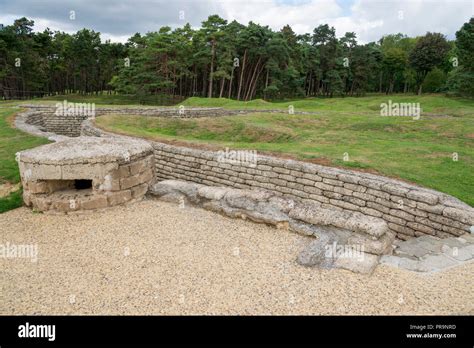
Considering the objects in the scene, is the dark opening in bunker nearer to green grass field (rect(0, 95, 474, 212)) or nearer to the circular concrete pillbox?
the circular concrete pillbox

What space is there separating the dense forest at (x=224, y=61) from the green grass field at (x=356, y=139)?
15.7 metres

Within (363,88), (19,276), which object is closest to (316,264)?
(19,276)

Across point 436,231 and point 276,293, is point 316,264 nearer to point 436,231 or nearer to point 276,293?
point 276,293

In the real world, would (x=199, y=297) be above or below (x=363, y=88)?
below

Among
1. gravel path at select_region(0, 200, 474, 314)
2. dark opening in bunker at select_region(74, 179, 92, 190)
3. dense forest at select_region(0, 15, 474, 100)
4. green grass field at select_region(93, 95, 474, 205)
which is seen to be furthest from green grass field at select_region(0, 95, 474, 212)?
dense forest at select_region(0, 15, 474, 100)

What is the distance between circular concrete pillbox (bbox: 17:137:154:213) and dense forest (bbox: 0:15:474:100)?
84.4ft

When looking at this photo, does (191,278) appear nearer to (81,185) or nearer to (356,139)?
(81,185)

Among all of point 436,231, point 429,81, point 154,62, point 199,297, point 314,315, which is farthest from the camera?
point 429,81

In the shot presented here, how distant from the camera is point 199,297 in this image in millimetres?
4590

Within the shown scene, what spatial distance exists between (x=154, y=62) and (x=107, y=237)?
1522 inches

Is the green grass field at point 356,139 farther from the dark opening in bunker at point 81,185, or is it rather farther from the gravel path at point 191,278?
the dark opening in bunker at point 81,185

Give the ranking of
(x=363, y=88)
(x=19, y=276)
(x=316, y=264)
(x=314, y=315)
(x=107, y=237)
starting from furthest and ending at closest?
(x=363, y=88), (x=107, y=237), (x=316, y=264), (x=19, y=276), (x=314, y=315)

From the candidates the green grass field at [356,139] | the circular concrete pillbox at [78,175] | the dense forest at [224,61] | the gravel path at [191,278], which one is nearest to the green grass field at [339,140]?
the green grass field at [356,139]

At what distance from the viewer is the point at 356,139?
45.1ft
